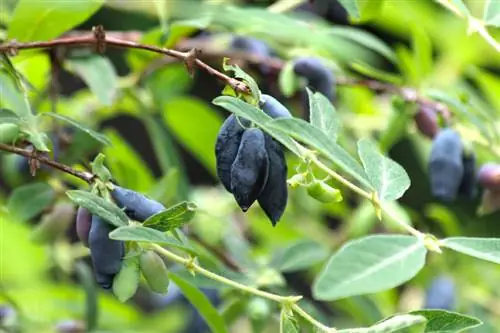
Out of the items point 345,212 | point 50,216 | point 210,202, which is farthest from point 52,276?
point 50,216

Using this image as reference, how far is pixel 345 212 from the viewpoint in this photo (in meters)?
1.24

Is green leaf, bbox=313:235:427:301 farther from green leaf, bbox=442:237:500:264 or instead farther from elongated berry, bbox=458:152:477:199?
elongated berry, bbox=458:152:477:199

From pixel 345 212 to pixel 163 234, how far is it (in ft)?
2.45

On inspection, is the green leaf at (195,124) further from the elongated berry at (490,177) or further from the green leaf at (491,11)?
the green leaf at (491,11)

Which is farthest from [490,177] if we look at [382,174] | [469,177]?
[382,174]

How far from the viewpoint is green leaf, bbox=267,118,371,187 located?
46 centimetres

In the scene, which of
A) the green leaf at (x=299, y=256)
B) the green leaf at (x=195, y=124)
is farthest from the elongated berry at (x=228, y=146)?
→ the green leaf at (x=195, y=124)

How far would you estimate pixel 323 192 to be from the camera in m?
0.54

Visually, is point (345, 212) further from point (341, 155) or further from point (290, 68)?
point (341, 155)

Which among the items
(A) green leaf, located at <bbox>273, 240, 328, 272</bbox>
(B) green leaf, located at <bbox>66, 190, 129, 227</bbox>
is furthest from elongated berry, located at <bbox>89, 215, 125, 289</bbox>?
(A) green leaf, located at <bbox>273, 240, 328, 272</bbox>

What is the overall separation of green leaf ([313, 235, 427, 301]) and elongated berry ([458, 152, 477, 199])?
0.30m

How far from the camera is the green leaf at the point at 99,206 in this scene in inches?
19.7

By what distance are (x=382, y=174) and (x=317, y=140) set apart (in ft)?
0.26

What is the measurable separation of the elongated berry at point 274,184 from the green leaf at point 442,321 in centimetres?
9
